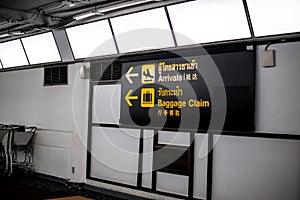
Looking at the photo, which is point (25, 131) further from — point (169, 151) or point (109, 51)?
point (169, 151)

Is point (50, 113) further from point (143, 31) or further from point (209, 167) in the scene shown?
point (209, 167)

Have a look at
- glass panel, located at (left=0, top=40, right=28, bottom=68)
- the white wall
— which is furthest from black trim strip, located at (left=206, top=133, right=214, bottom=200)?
glass panel, located at (left=0, top=40, right=28, bottom=68)

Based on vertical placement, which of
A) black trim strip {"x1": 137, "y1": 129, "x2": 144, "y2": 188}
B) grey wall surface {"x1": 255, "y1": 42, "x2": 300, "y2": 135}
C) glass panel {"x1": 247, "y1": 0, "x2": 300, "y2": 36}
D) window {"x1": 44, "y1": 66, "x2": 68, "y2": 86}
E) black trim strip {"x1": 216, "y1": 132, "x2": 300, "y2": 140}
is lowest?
black trim strip {"x1": 137, "y1": 129, "x2": 144, "y2": 188}

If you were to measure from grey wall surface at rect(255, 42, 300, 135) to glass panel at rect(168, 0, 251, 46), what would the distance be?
0.46m

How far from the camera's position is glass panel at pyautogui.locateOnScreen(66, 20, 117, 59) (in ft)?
18.7

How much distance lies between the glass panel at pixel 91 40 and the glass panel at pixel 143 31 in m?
0.24

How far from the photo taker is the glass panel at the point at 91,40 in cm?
571

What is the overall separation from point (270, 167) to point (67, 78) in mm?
3991

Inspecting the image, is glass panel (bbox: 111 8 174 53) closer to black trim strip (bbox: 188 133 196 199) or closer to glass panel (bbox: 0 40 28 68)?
black trim strip (bbox: 188 133 196 199)

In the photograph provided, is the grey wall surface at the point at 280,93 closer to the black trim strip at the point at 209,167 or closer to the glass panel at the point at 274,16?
the glass panel at the point at 274,16

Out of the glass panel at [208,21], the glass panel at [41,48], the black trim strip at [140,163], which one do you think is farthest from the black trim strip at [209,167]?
the glass panel at [41,48]

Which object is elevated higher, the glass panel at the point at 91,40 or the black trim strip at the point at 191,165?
the glass panel at the point at 91,40

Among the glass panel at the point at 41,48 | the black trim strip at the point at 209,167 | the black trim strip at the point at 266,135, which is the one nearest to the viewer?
the black trim strip at the point at 266,135

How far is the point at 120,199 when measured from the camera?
5.09m
